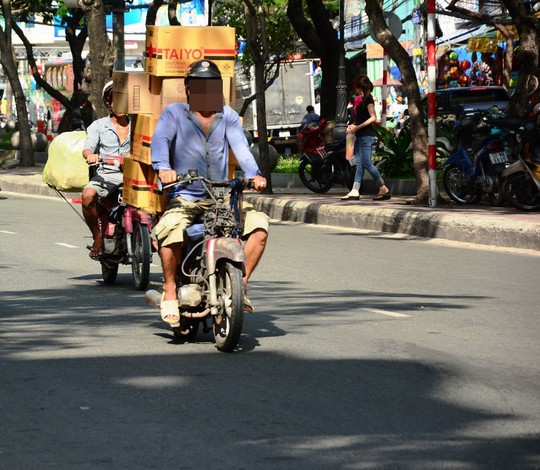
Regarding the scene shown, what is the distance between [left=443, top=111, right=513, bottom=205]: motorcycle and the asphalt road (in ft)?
19.0

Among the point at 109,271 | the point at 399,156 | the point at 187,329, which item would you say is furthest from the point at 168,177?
the point at 399,156

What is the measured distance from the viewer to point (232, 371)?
7.22m

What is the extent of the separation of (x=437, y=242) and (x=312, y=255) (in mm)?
2249

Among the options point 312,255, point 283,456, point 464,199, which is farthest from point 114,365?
point 464,199

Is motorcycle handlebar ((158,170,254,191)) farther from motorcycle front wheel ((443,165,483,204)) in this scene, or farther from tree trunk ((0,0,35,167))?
tree trunk ((0,0,35,167))

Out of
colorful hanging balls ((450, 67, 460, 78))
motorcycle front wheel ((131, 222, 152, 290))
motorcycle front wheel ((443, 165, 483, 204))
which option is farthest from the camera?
colorful hanging balls ((450, 67, 460, 78))

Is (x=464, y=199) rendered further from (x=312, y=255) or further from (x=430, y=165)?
(x=312, y=255)

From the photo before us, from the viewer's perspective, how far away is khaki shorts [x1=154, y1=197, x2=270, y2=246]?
7918 mm

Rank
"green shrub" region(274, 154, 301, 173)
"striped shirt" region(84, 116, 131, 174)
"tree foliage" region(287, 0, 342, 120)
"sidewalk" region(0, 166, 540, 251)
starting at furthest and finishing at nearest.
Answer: "tree foliage" region(287, 0, 342, 120) → "green shrub" region(274, 154, 301, 173) → "sidewalk" region(0, 166, 540, 251) → "striped shirt" region(84, 116, 131, 174)

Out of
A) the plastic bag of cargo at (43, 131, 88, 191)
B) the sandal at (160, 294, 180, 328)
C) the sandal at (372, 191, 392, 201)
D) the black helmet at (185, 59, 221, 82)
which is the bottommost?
the sandal at (372, 191, 392, 201)

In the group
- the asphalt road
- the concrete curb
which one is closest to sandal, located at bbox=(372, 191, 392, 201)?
the concrete curb

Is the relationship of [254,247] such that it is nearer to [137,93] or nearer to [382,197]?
[137,93]

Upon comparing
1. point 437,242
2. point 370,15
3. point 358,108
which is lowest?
point 437,242

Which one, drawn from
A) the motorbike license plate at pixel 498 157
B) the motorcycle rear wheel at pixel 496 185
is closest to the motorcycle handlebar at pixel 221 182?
the motorcycle rear wheel at pixel 496 185
